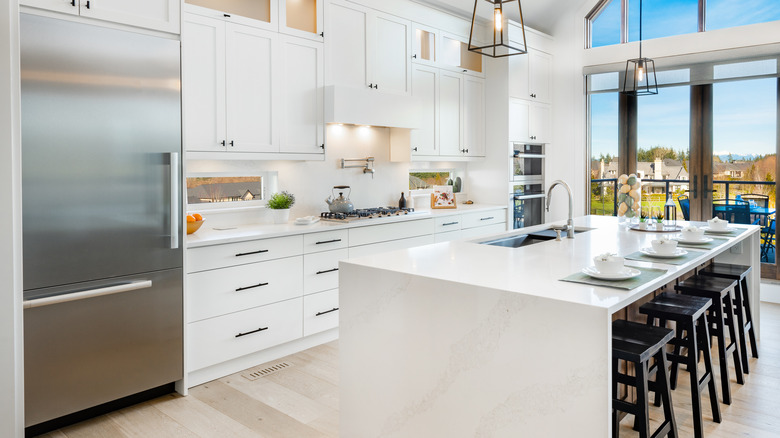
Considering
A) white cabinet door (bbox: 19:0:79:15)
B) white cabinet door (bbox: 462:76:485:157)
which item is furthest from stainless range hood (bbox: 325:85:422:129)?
white cabinet door (bbox: 19:0:79:15)

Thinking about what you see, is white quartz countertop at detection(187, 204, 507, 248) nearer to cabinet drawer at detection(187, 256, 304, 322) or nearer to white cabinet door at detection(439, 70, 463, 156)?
cabinet drawer at detection(187, 256, 304, 322)

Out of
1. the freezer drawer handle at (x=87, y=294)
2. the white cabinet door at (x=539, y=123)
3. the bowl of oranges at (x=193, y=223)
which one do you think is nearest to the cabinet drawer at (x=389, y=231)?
the bowl of oranges at (x=193, y=223)

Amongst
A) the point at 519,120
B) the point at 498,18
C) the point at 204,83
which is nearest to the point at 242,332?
the point at 204,83

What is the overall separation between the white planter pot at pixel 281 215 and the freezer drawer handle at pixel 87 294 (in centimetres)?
130

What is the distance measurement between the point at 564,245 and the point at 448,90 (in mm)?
2876

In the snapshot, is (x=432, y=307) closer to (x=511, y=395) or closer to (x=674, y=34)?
(x=511, y=395)

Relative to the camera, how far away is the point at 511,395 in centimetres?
187

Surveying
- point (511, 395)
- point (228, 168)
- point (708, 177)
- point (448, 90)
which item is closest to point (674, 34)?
point (708, 177)

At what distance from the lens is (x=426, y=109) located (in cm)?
518

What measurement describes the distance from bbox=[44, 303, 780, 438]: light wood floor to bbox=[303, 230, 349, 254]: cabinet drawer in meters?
0.85

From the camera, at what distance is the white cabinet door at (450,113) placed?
17.6 ft

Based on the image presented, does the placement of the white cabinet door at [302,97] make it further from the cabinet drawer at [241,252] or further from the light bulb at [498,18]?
the light bulb at [498,18]

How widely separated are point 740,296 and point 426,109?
306 centimetres

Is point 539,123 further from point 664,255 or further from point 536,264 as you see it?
point 536,264
